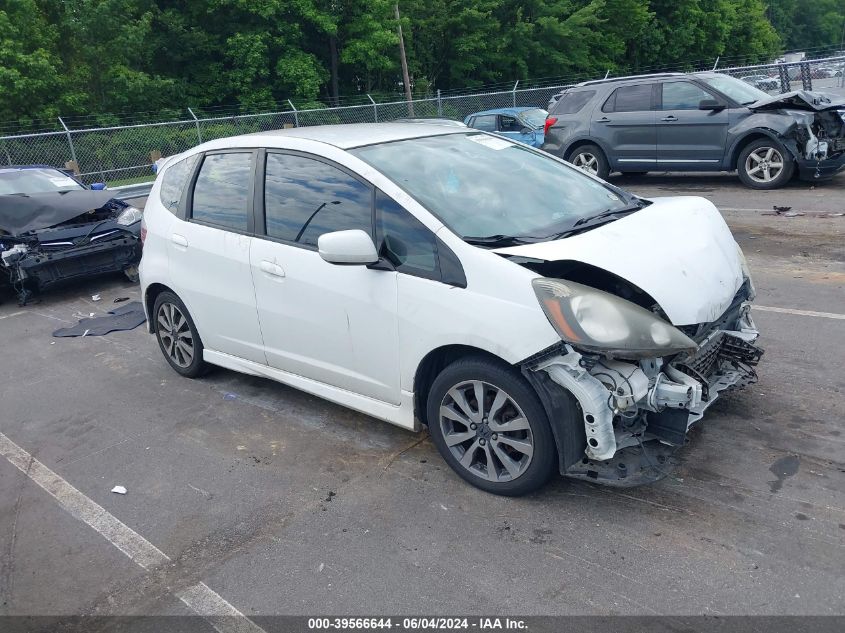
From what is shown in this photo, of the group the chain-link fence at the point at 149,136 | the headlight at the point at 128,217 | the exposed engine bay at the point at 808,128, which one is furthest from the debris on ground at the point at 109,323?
the chain-link fence at the point at 149,136

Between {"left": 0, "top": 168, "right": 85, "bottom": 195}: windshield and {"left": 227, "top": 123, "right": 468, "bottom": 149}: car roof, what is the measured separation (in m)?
5.93

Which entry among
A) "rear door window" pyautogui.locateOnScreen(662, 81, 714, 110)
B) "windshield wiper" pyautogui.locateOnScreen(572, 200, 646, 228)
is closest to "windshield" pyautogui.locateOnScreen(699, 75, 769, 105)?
"rear door window" pyautogui.locateOnScreen(662, 81, 714, 110)

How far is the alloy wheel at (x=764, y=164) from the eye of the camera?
36.2 ft

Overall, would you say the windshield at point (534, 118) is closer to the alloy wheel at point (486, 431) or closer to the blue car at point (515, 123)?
the blue car at point (515, 123)

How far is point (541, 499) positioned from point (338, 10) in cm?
3208

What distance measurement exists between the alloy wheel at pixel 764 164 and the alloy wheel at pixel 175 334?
9.28 metres

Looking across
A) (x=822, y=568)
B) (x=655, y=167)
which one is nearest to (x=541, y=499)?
(x=822, y=568)

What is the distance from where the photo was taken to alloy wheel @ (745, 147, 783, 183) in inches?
434

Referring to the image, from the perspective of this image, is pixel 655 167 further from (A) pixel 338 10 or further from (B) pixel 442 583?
(A) pixel 338 10

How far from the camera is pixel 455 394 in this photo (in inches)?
144

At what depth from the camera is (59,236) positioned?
8625mm

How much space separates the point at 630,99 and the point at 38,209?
9.25 meters

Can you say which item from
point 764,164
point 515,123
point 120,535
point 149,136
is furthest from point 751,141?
point 149,136

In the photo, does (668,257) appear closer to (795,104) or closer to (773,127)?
(773,127)
